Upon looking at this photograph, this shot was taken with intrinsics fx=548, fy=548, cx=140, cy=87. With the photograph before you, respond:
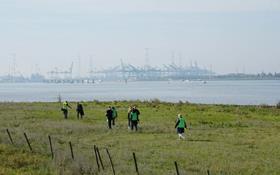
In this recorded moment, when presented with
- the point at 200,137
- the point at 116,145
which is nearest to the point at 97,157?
the point at 116,145

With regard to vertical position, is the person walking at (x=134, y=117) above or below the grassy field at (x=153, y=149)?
above

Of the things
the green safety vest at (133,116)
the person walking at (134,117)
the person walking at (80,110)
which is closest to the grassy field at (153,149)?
the person walking at (134,117)

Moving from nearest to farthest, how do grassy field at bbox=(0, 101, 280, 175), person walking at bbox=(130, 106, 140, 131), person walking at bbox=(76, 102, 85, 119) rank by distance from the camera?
1. grassy field at bbox=(0, 101, 280, 175)
2. person walking at bbox=(130, 106, 140, 131)
3. person walking at bbox=(76, 102, 85, 119)

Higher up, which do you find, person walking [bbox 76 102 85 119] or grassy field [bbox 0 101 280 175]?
person walking [bbox 76 102 85 119]

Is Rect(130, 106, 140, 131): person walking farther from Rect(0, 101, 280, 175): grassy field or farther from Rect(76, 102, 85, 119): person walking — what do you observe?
Rect(76, 102, 85, 119): person walking

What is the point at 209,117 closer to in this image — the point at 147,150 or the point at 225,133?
the point at 225,133

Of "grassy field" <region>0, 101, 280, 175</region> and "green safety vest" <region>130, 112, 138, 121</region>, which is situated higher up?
"green safety vest" <region>130, 112, 138, 121</region>

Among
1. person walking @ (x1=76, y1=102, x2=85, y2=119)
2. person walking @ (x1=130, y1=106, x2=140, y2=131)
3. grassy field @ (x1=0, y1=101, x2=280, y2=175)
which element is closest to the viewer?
grassy field @ (x1=0, y1=101, x2=280, y2=175)

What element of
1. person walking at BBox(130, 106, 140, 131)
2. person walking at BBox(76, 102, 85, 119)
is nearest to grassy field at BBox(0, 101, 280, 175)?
person walking at BBox(130, 106, 140, 131)

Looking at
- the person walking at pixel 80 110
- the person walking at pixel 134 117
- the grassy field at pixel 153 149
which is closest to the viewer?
the grassy field at pixel 153 149

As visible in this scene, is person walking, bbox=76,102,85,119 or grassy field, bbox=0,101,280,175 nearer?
grassy field, bbox=0,101,280,175

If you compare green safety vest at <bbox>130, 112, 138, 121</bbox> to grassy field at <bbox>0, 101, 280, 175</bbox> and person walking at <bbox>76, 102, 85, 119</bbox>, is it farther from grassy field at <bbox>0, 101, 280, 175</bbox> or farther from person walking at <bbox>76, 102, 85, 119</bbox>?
person walking at <bbox>76, 102, 85, 119</bbox>

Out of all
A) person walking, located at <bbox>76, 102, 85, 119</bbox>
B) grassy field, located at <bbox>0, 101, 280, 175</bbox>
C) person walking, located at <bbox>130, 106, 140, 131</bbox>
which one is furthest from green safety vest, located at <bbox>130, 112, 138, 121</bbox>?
person walking, located at <bbox>76, 102, 85, 119</bbox>

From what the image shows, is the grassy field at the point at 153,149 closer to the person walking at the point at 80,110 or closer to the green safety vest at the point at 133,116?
the green safety vest at the point at 133,116
